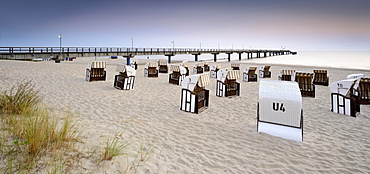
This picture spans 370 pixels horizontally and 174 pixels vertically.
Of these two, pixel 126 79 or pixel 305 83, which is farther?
pixel 126 79

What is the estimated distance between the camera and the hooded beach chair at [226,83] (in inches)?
343

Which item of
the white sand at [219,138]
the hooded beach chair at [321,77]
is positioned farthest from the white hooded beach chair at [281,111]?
the hooded beach chair at [321,77]

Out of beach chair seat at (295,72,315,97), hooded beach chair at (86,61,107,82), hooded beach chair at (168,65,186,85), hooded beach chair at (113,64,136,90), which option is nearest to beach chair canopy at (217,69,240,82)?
beach chair seat at (295,72,315,97)

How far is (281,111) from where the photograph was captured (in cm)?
451

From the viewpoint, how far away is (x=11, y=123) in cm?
384

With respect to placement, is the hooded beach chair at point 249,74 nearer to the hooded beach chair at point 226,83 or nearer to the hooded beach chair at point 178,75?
the hooded beach chair at point 178,75

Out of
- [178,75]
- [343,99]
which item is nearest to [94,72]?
[178,75]

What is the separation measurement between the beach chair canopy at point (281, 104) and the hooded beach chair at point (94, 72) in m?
9.36

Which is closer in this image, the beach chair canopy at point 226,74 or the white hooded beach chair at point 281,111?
the white hooded beach chair at point 281,111

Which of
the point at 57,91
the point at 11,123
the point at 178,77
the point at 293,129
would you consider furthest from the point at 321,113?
the point at 57,91

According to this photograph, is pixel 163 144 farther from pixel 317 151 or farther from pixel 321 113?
pixel 321 113

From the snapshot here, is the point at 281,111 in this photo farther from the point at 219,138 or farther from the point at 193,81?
the point at 193,81

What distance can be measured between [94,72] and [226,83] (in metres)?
6.99

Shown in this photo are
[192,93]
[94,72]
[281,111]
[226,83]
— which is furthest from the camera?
[94,72]
